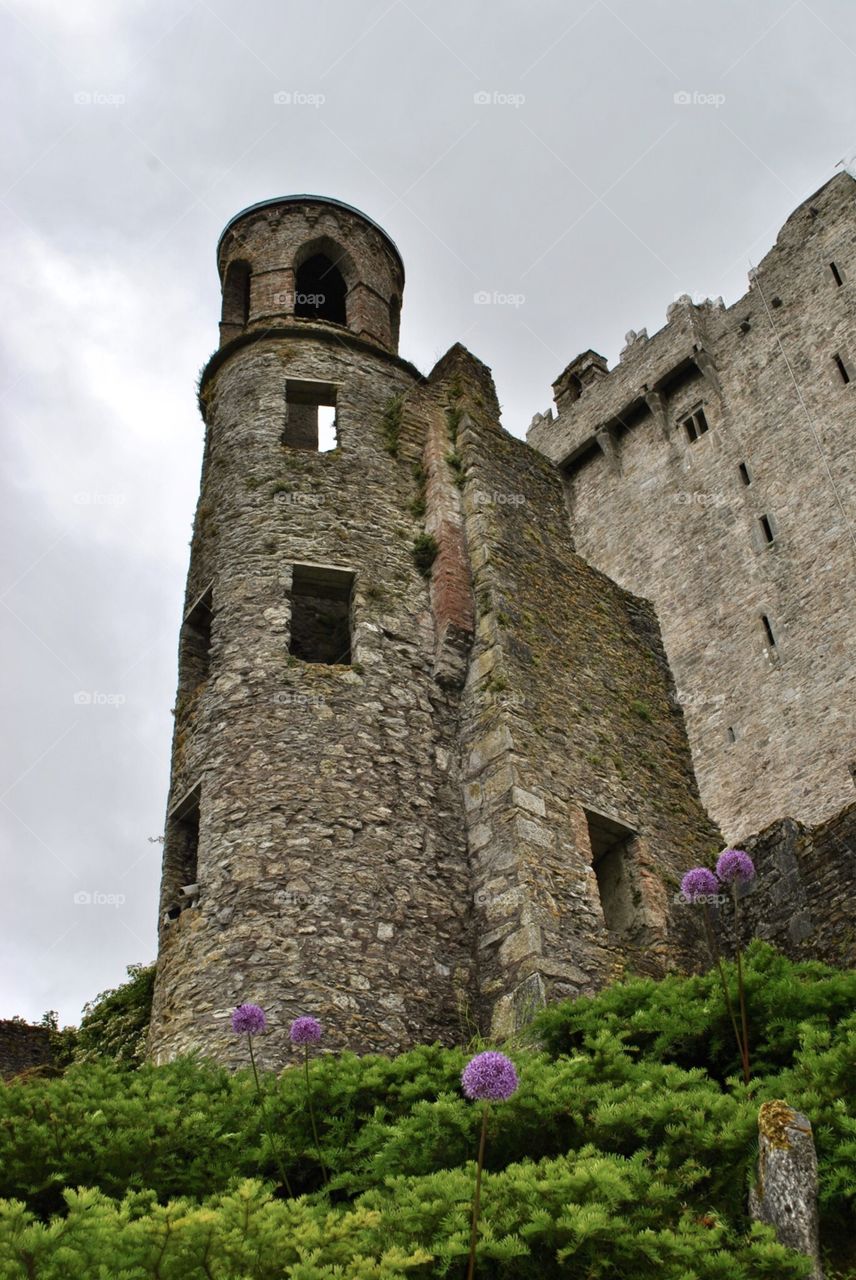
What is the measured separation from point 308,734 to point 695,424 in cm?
2135

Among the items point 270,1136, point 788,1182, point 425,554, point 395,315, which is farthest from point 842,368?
point 788,1182

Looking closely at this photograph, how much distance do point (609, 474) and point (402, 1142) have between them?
26.2 metres

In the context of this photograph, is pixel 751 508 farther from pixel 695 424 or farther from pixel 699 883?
pixel 699 883

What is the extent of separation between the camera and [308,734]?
9.66 m

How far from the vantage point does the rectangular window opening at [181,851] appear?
948 centimetres

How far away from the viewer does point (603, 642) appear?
12.3m

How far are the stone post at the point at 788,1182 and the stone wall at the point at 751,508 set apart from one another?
1635cm

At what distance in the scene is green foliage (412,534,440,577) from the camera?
11.4m

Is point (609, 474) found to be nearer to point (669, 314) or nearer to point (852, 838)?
point (669, 314)

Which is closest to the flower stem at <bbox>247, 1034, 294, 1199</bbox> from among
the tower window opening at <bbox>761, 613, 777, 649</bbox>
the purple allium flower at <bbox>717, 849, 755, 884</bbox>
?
the purple allium flower at <bbox>717, 849, 755, 884</bbox>

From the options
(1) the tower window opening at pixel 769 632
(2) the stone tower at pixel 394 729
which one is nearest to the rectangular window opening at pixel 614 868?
(2) the stone tower at pixel 394 729

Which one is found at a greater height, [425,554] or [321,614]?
[425,554]

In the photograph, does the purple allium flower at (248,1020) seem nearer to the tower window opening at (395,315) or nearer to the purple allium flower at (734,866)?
the purple allium flower at (734,866)

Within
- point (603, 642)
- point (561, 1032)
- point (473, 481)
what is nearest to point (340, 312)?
point (473, 481)
